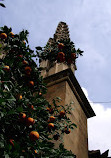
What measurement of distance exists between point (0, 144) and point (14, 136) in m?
0.46

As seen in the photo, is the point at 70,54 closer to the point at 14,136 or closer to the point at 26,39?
the point at 26,39

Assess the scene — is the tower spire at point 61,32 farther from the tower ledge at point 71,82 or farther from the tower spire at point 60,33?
the tower ledge at point 71,82

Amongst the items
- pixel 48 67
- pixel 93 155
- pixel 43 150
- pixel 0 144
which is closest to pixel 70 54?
pixel 43 150

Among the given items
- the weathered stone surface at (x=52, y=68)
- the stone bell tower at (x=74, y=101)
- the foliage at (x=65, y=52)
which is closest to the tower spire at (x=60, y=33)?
the weathered stone surface at (x=52, y=68)

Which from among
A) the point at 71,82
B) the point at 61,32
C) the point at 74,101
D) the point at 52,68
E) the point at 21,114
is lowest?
the point at 21,114

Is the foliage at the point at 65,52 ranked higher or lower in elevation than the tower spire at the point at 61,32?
lower

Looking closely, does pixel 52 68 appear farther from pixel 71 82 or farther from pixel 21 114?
pixel 21 114

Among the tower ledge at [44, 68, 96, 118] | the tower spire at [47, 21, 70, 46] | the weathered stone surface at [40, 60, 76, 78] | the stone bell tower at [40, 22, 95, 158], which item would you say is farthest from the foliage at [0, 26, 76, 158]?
the tower spire at [47, 21, 70, 46]

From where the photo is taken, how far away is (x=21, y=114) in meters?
1.86

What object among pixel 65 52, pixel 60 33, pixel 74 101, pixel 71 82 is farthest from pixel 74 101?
pixel 60 33

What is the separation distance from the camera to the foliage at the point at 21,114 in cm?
171

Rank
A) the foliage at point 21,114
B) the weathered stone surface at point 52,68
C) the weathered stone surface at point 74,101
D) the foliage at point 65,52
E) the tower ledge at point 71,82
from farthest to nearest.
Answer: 1. the weathered stone surface at point 52,68
2. the tower ledge at point 71,82
3. the weathered stone surface at point 74,101
4. the foliage at point 65,52
5. the foliage at point 21,114

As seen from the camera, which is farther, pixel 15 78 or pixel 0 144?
pixel 15 78

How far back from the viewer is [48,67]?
7.28m
